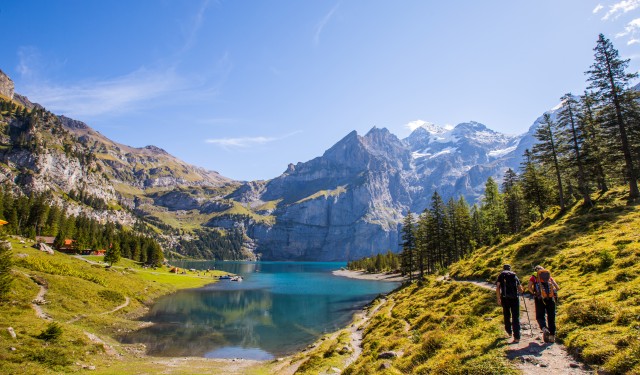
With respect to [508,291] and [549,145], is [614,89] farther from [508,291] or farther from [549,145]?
[508,291]

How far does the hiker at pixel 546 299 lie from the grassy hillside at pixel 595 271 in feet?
1.94

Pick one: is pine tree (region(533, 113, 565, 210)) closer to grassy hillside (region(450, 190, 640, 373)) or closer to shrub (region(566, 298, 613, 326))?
grassy hillside (region(450, 190, 640, 373))

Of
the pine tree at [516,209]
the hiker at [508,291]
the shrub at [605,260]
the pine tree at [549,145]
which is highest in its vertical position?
the pine tree at [549,145]

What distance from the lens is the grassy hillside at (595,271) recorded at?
38.8 ft

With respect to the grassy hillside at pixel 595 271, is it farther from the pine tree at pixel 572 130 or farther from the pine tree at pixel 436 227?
the pine tree at pixel 436 227

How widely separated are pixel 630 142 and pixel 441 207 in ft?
142

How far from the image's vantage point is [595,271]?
73.6ft

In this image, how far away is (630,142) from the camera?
1697 inches

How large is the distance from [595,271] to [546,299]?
11646 millimetres

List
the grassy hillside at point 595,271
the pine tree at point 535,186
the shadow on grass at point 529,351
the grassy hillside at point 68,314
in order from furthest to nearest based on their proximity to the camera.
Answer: the pine tree at point 535,186 < the grassy hillside at point 68,314 < the shadow on grass at point 529,351 < the grassy hillside at point 595,271

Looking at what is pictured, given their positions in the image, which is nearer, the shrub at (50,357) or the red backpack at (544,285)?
the red backpack at (544,285)

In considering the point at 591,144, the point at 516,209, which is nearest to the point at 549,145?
the point at 591,144

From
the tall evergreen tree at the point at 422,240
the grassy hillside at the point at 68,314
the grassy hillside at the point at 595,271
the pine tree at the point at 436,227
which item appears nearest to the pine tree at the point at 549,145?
the grassy hillside at the point at 595,271

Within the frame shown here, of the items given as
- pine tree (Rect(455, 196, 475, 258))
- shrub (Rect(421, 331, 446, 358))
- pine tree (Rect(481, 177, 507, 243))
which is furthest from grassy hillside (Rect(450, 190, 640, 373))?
pine tree (Rect(481, 177, 507, 243))
